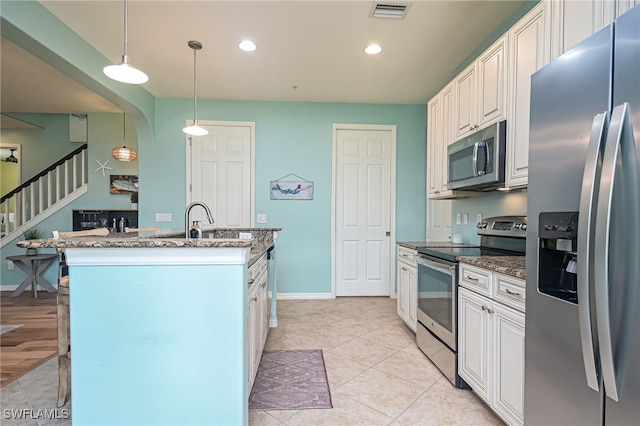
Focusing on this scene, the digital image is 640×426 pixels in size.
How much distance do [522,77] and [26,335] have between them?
4767 millimetres

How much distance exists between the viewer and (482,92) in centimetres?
235

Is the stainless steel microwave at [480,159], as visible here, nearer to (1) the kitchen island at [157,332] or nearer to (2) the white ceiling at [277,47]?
(2) the white ceiling at [277,47]

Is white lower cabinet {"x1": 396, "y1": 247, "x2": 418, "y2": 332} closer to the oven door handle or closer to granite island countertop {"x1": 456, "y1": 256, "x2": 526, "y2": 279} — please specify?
the oven door handle

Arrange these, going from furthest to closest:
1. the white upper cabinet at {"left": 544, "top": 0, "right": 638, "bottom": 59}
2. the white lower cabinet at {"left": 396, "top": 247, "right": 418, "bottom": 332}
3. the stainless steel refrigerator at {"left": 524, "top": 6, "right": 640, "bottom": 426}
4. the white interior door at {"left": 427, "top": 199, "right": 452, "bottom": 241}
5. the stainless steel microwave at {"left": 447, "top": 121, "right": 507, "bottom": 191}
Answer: the white interior door at {"left": 427, "top": 199, "right": 452, "bottom": 241} → the white lower cabinet at {"left": 396, "top": 247, "right": 418, "bottom": 332} → the stainless steel microwave at {"left": 447, "top": 121, "right": 507, "bottom": 191} → the white upper cabinet at {"left": 544, "top": 0, "right": 638, "bottom": 59} → the stainless steel refrigerator at {"left": 524, "top": 6, "right": 640, "bottom": 426}

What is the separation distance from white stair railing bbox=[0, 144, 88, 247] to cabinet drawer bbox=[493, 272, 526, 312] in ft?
19.9

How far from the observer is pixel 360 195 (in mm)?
4516

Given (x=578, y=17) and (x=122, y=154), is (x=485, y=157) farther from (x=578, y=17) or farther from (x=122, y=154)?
(x=122, y=154)

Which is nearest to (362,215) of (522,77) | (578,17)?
(522,77)

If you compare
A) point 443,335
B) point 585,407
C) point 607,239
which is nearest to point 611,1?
point 607,239

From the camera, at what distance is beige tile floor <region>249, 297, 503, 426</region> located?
182 centimetres

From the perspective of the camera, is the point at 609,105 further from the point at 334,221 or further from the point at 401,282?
the point at 334,221

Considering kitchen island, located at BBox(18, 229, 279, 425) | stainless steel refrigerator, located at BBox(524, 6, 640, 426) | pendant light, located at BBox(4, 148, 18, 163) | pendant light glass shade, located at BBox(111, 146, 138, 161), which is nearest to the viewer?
stainless steel refrigerator, located at BBox(524, 6, 640, 426)

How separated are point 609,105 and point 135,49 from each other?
3.64 m

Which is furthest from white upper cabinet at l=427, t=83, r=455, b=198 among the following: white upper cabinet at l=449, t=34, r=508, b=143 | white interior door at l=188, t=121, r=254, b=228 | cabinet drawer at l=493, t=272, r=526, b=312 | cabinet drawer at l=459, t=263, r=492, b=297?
white interior door at l=188, t=121, r=254, b=228
